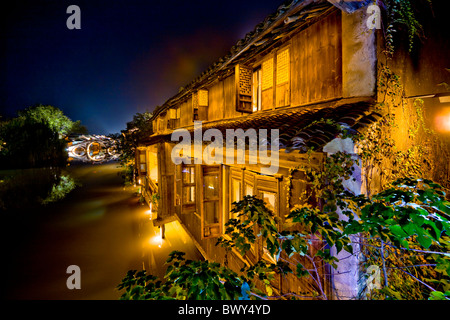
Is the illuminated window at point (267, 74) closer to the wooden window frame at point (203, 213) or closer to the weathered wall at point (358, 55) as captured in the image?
the weathered wall at point (358, 55)

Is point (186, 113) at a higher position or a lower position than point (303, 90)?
higher

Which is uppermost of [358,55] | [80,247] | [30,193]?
[358,55]

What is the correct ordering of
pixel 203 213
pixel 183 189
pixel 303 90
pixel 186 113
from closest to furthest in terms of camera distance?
pixel 303 90 → pixel 203 213 → pixel 183 189 → pixel 186 113

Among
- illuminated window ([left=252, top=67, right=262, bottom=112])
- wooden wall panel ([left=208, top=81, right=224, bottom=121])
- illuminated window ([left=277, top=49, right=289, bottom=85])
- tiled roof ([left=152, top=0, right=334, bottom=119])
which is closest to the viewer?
tiled roof ([left=152, top=0, right=334, bottom=119])

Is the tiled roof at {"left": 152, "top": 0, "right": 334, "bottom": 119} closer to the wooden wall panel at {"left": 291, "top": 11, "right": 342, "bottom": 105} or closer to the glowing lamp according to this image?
the wooden wall panel at {"left": 291, "top": 11, "right": 342, "bottom": 105}

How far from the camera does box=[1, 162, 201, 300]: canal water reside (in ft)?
28.7

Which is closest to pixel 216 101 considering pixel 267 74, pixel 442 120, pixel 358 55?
pixel 267 74

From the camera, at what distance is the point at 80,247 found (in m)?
11.9

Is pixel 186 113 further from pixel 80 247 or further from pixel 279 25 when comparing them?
pixel 80 247

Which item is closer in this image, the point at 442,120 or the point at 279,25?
the point at 279,25

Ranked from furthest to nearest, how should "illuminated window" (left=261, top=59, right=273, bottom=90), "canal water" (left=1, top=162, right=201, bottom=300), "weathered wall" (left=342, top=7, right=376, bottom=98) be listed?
1. "canal water" (left=1, top=162, right=201, bottom=300)
2. "illuminated window" (left=261, top=59, right=273, bottom=90)
3. "weathered wall" (left=342, top=7, right=376, bottom=98)

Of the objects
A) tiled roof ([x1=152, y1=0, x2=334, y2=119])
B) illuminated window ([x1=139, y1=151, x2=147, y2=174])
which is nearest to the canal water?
illuminated window ([x1=139, y1=151, x2=147, y2=174])
